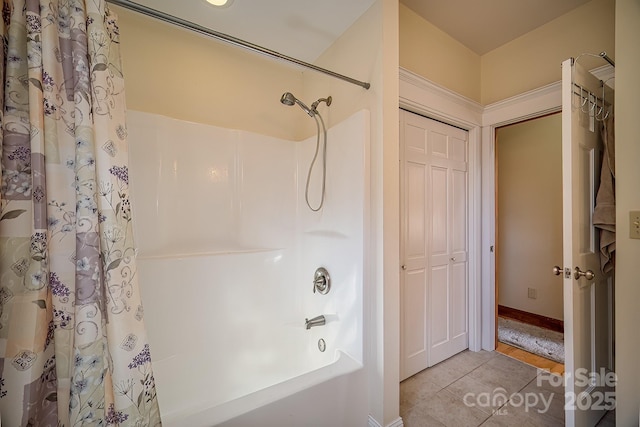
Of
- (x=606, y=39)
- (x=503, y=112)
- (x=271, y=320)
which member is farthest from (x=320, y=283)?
(x=606, y=39)

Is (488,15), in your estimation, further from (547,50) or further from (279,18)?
(279,18)

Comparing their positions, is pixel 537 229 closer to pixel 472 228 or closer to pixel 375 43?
pixel 472 228

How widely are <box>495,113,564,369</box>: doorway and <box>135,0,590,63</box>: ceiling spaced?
990 millimetres

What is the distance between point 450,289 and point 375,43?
189cm

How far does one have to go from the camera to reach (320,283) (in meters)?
1.66

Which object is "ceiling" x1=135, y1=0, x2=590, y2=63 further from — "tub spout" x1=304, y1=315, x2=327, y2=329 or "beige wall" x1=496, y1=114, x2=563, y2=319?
"tub spout" x1=304, y1=315, x2=327, y2=329

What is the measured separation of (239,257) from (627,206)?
2093 mm

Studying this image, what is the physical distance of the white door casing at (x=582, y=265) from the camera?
1.22 metres

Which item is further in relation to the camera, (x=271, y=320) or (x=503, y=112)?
(x=503, y=112)

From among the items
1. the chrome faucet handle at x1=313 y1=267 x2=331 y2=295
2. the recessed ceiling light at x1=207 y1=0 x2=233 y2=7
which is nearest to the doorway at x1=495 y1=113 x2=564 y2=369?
the chrome faucet handle at x1=313 y1=267 x2=331 y2=295

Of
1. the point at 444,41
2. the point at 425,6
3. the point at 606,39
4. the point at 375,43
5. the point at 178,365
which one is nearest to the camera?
the point at 375,43

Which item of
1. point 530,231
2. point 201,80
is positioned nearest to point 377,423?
point 201,80

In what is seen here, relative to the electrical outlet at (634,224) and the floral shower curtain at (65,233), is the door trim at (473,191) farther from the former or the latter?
the floral shower curtain at (65,233)

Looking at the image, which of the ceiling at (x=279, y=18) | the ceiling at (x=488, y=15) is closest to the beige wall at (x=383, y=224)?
the ceiling at (x=279, y=18)
